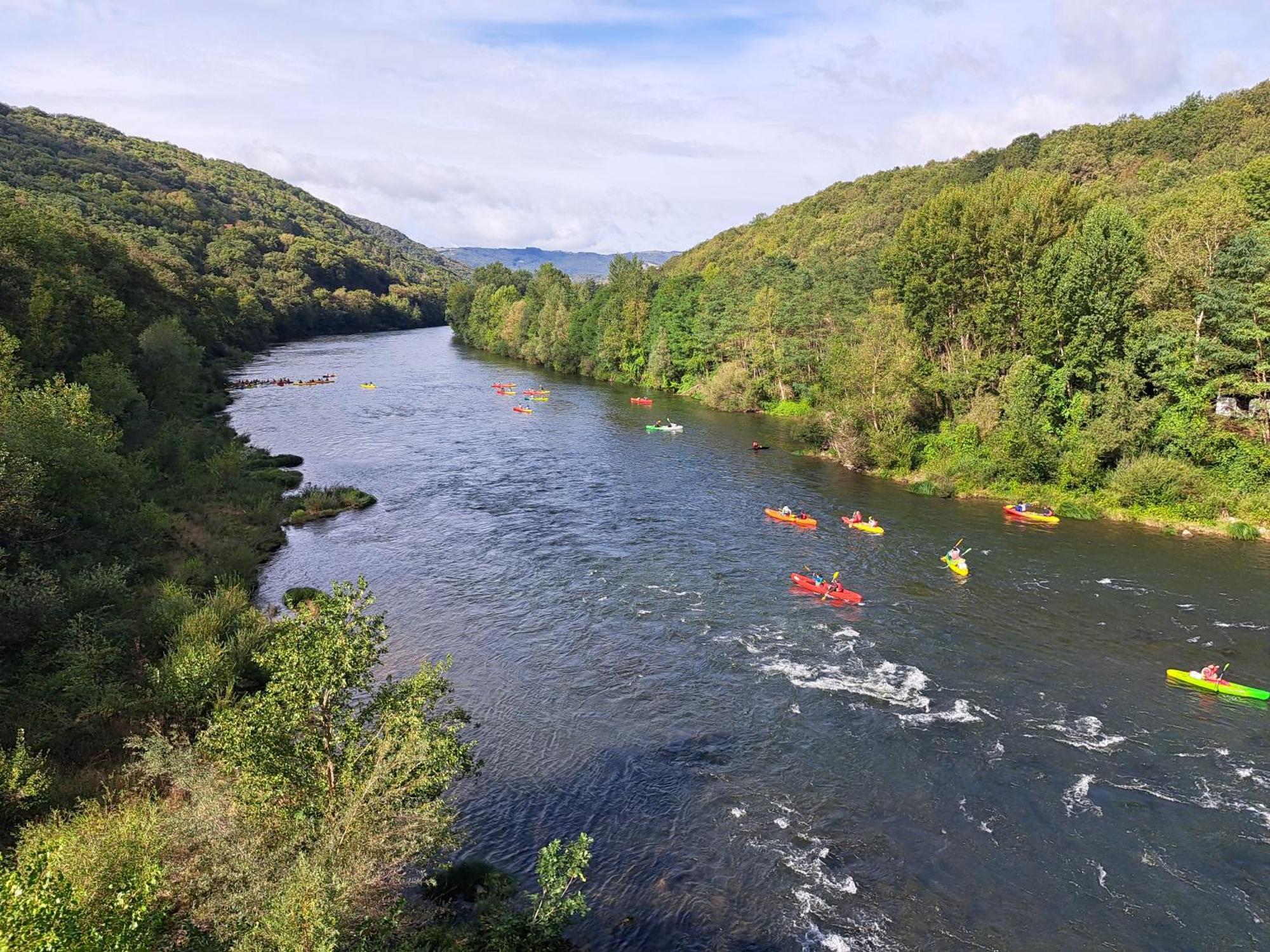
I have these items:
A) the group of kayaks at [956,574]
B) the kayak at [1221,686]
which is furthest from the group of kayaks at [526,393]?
the kayak at [1221,686]

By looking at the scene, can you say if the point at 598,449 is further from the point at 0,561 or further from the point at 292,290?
the point at 292,290

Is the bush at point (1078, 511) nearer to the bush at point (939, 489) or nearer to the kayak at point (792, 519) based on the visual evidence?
the bush at point (939, 489)

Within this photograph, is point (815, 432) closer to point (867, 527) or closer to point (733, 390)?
point (867, 527)

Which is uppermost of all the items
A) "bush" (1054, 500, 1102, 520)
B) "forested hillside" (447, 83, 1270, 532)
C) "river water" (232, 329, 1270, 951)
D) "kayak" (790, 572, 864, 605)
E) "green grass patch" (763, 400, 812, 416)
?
Result: "forested hillside" (447, 83, 1270, 532)

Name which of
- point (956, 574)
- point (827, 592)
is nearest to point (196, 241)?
point (827, 592)

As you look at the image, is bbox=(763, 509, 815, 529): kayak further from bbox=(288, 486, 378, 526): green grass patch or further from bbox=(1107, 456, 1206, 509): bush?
bbox=(288, 486, 378, 526): green grass patch

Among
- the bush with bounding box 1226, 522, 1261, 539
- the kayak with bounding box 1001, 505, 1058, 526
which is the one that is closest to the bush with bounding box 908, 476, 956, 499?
the kayak with bounding box 1001, 505, 1058, 526

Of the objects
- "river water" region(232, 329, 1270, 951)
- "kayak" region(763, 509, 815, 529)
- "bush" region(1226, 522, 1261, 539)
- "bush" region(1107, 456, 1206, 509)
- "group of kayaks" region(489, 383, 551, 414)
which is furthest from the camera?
"group of kayaks" region(489, 383, 551, 414)

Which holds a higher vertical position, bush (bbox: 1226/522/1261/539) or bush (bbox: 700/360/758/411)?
bush (bbox: 700/360/758/411)
